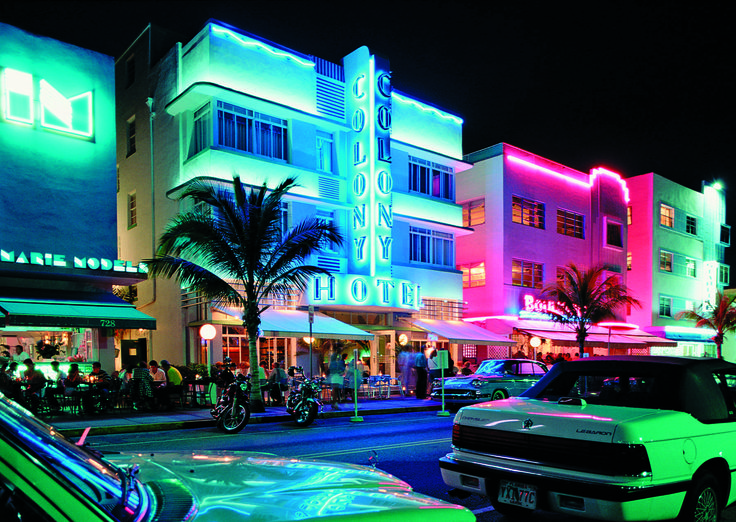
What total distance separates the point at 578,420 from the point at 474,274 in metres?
30.0

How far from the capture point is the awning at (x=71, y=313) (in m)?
15.7

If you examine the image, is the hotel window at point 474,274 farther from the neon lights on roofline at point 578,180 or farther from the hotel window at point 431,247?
the neon lights on roofline at point 578,180

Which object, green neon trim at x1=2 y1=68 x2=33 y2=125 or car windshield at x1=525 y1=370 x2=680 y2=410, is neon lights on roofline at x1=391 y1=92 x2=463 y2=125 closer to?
green neon trim at x1=2 y1=68 x2=33 y2=125

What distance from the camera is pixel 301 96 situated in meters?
25.4

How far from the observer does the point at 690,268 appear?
50625mm

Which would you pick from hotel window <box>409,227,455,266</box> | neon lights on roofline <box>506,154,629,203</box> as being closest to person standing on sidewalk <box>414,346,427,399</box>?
hotel window <box>409,227,455,266</box>

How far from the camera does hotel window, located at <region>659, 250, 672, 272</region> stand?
152 ft

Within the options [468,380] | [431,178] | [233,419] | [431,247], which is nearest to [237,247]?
[233,419]

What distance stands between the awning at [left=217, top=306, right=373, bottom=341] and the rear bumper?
14835mm

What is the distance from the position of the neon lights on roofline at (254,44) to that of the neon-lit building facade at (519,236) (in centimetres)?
1279

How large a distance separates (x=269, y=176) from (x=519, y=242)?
16.2 metres

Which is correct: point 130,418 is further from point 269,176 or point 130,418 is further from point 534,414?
point 534,414

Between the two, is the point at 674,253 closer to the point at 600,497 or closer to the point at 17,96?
the point at 17,96

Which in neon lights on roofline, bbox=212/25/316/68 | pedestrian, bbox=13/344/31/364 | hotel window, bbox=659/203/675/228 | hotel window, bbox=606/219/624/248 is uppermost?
neon lights on roofline, bbox=212/25/316/68
